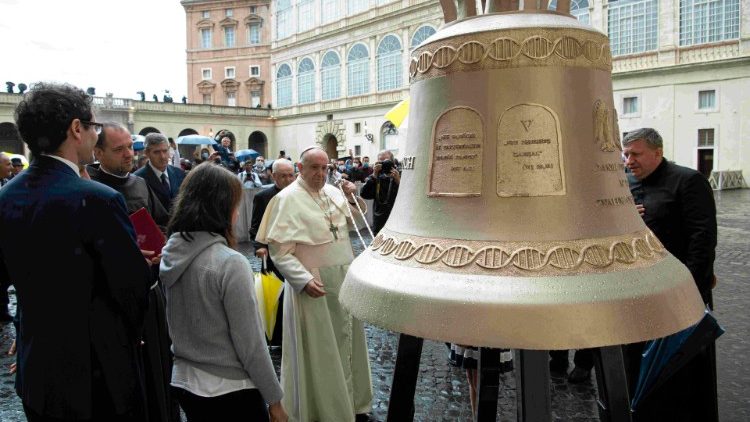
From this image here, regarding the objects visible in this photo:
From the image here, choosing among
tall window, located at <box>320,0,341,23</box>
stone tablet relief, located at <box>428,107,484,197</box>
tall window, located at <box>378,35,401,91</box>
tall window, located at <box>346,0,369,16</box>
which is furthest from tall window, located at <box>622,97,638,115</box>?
stone tablet relief, located at <box>428,107,484,197</box>

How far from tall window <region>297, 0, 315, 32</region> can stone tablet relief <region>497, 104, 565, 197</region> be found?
39980mm

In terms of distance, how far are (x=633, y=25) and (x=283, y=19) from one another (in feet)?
87.1

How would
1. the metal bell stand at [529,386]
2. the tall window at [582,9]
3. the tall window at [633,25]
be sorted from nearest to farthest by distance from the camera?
the metal bell stand at [529,386] < the tall window at [633,25] < the tall window at [582,9]

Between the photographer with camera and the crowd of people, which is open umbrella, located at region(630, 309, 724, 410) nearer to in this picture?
the crowd of people

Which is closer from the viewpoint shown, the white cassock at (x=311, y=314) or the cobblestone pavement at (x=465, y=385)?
the white cassock at (x=311, y=314)

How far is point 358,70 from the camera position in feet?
118

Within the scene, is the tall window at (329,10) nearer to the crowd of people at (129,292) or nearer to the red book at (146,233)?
the red book at (146,233)

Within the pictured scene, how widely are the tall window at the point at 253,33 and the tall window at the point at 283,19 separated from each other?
17.5ft

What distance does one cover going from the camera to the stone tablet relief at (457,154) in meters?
1.46

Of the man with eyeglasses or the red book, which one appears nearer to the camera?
the red book

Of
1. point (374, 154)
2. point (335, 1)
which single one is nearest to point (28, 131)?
point (374, 154)

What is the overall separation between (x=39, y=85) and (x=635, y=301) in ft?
6.68

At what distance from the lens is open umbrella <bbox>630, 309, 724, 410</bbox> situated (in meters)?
2.67

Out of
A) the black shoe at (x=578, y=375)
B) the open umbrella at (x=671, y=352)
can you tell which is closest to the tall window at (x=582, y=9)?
the black shoe at (x=578, y=375)
